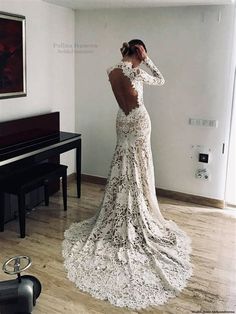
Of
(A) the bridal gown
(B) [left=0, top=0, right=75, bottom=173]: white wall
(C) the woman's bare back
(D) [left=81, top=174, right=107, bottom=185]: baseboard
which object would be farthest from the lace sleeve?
(D) [left=81, top=174, right=107, bottom=185]: baseboard

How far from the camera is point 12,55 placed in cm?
314

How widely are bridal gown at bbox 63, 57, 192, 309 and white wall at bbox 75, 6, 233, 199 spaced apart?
2.67 ft

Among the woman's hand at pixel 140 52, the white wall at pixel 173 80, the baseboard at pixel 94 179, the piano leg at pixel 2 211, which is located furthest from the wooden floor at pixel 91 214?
the woman's hand at pixel 140 52

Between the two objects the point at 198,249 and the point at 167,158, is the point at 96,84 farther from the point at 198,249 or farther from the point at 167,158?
the point at 198,249

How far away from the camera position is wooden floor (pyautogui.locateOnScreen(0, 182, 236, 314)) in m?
2.20

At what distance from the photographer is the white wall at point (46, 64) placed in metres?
3.28

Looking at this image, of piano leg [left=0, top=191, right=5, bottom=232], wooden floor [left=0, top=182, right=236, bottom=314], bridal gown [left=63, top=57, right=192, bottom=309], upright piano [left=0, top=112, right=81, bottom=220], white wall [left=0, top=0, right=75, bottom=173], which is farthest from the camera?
white wall [left=0, top=0, right=75, bottom=173]

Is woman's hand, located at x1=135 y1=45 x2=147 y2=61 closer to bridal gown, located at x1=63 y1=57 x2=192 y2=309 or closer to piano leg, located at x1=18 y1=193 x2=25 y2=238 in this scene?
bridal gown, located at x1=63 y1=57 x2=192 y2=309

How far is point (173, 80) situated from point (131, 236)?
178 centimetres

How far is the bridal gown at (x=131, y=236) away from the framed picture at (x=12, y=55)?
97 cm

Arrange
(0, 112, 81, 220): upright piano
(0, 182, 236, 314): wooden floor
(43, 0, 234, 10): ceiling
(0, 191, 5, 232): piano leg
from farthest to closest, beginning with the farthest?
(43, 0, 234, 10): ceiling, (0, 191, 5, 232): piano leg, (0, 112, 81, 220): upright piano, (0, 182, 236, 314): wooden floor

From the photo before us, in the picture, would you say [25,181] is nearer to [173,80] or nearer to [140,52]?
[140,52]

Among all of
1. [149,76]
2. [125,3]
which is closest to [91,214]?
[149,76]

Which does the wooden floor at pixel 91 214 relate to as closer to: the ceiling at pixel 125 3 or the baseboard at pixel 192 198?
the baseboard at pixel 192 198
